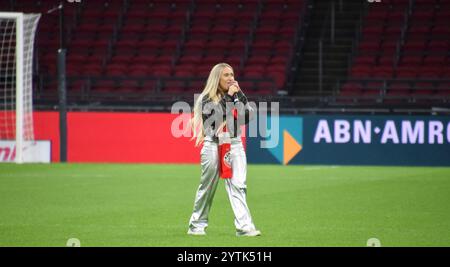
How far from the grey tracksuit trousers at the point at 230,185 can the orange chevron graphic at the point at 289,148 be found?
1502 centimetres

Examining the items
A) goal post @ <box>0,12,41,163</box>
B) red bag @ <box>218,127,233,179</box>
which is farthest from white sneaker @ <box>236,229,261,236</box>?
goal post @ <box>0,12,41,163</box>

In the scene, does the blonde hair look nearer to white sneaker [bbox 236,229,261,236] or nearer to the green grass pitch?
white sneaker [bbox 236,229,261,236]

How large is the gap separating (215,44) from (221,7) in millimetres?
2261

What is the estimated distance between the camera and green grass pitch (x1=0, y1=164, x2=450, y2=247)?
11.8 meters

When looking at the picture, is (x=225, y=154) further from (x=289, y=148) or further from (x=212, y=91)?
(x=289, y=148)

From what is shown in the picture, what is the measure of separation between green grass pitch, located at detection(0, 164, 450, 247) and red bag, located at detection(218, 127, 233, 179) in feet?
2.51

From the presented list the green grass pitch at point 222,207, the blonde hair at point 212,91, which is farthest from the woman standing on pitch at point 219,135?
the green grass pitch at point 222,207

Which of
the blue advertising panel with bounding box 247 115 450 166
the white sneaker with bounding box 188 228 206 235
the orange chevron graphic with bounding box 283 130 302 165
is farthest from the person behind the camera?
the orange chevron graphic with bounding box 283 130 302 165

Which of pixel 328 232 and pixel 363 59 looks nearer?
pixel 328 232

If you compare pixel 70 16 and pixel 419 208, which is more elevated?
pixel 70 16

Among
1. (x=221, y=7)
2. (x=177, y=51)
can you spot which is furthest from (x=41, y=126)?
(x=221, y=7)

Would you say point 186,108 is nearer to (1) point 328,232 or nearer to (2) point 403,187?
(2) point 403,187

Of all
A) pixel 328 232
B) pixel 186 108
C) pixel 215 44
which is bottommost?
pixel 328 232

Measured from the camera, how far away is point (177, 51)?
109 ft
